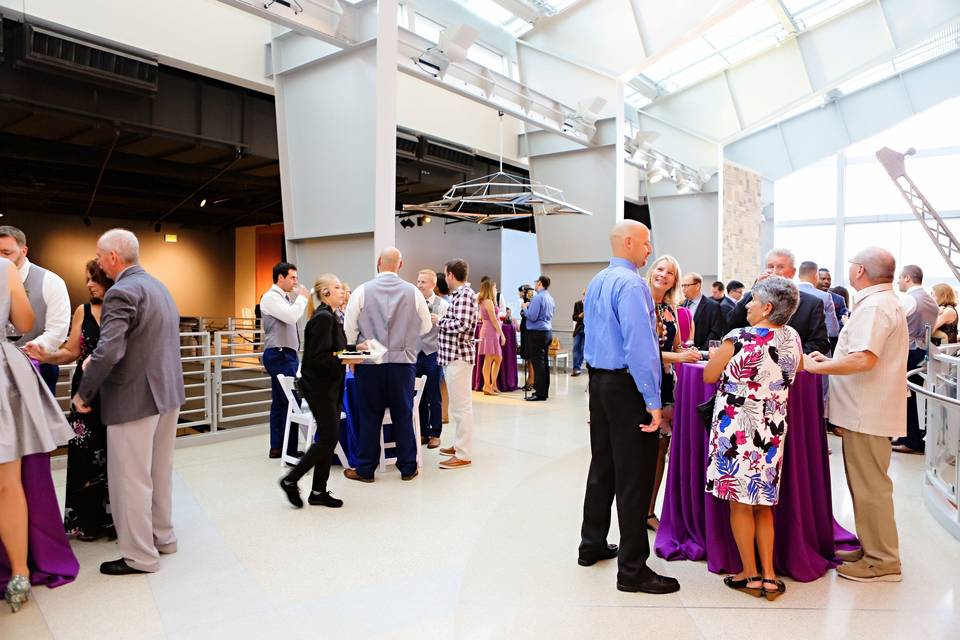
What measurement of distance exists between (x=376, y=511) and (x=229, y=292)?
17.1m

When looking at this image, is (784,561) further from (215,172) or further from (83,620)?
(215,172)

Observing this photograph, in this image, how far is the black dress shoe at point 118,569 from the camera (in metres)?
2.78

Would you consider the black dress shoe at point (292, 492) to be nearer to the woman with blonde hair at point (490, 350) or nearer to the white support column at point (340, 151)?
the white support column at point (340, 151)

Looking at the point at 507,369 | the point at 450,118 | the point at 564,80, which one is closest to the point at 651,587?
the point at 507,369

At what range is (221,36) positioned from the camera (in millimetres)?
6570

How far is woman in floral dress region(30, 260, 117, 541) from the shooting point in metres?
3.00

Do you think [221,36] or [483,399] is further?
[483,399]

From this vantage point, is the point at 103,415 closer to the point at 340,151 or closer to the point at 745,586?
the point at 745,586

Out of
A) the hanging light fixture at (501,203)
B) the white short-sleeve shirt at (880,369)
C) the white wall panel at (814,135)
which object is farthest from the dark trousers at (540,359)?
the white wall panel at (814,135)

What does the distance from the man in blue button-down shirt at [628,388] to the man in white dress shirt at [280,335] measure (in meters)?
2.81

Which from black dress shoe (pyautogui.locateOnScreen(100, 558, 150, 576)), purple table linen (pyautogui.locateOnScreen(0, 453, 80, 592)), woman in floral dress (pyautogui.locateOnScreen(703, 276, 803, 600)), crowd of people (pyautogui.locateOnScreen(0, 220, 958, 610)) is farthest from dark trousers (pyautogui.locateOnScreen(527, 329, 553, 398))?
purple table linen (pyautogui.locateOnScreen(0, 453, 80, 592))

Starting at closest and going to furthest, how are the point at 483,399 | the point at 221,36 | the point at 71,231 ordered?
1. the point at 221,36
2. the point at 483,399
3. the point at 71,231

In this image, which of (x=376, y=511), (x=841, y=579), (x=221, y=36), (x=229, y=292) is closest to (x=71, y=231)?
(x=229, y=292)

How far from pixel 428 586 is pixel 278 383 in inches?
103
